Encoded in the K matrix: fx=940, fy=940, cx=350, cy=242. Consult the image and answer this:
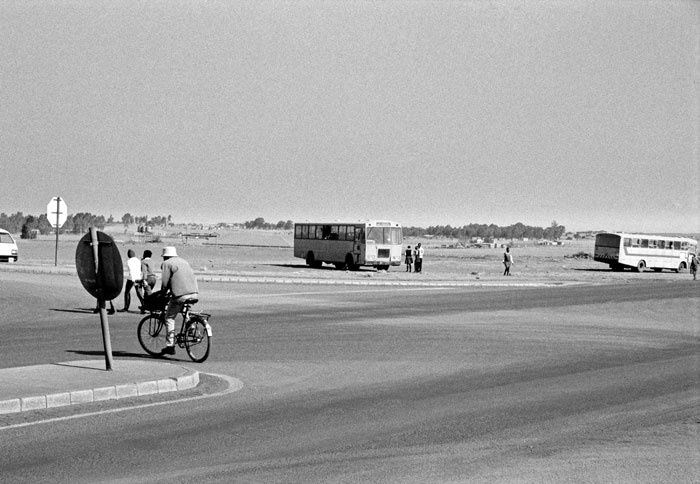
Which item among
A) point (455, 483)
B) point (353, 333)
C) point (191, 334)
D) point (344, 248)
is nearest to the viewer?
point (455, 483)

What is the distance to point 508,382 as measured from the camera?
13.9 meters

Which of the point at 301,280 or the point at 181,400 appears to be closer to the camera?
the point at 181,400

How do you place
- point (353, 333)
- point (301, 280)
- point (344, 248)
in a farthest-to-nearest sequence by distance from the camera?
point (344, 248) < point (301, 280) < point (353, 333)

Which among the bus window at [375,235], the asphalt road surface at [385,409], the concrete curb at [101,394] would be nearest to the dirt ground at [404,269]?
the bus window at [375,235]

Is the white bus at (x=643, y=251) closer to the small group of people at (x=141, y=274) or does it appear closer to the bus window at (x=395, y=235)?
the bus window at (x=395, y=235)

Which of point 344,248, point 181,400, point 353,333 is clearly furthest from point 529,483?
point 344,248

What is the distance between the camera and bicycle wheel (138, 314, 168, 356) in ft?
52.9

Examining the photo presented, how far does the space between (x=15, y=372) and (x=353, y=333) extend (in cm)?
954

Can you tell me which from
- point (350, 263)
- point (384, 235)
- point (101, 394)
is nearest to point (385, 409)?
point (101, 394)

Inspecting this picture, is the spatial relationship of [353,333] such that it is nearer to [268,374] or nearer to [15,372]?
[268,374]

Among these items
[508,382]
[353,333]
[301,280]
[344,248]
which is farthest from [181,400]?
[344,248]

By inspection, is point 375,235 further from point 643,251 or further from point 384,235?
point 643,251

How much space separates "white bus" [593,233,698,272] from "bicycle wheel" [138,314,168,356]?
202 ft

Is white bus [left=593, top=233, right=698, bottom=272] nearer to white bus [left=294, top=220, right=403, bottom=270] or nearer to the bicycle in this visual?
white bus [left=294, top=220, right=403, bottom=270]
